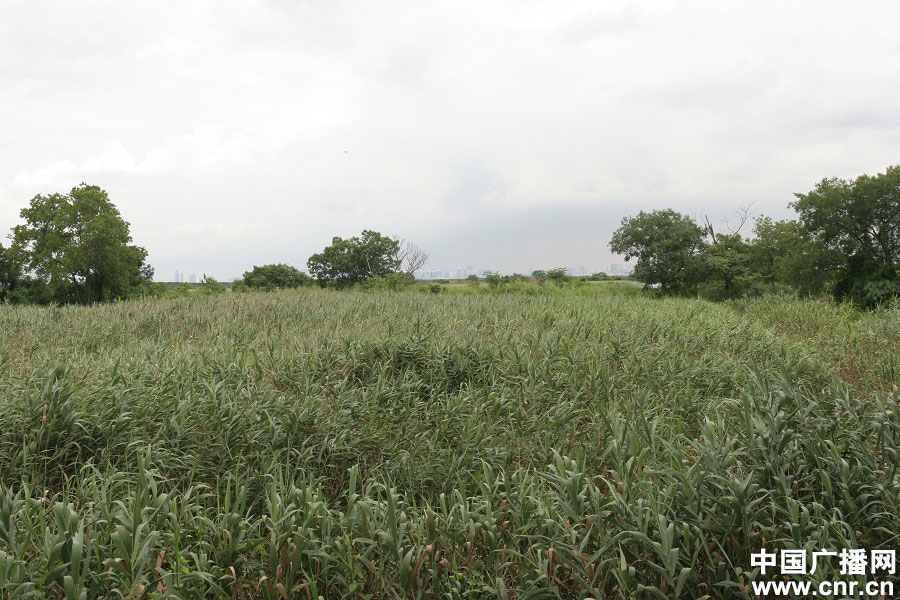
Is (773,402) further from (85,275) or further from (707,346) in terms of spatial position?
(85,275)

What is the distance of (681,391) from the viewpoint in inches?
223

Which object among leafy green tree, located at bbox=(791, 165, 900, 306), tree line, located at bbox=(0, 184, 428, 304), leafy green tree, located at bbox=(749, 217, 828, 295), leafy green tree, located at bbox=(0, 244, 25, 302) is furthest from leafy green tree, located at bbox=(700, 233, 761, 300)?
leafy green tree, located at bbox=(0, 244, 25, 302)

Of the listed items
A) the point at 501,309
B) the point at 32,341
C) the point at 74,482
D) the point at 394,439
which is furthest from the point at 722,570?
the point at 32,341

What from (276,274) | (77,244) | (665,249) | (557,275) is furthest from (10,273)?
(665,249)

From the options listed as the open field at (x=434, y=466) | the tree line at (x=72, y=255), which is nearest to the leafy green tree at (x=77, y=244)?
the tree line at (x=72, y=255)

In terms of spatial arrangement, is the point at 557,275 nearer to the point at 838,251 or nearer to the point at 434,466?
the point at 838,251

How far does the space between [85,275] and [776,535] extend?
116 feet

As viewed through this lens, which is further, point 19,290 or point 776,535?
point 19,290

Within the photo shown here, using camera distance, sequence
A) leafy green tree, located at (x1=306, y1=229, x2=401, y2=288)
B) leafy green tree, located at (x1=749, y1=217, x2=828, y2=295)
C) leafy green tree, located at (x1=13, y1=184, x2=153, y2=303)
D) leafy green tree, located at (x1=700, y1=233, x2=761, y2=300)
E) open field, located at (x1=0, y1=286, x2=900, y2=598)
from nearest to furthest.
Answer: open field, located at (x1=0, y1=286, x2=900, y2=598) < leafy green tree, located at (x1=749, y1=217, x2=828, y2=295) < leafy green tree, located at (x1=700, y1=233, x2=761, y2=300) < leafy green tree, located at (x1=13, y1=184, x2=153, y2=303) < leafy green tree, located at (x1=306, y1=229, x2=401, y2=288)

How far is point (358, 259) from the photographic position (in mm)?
37000

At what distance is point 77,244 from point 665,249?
112 ft

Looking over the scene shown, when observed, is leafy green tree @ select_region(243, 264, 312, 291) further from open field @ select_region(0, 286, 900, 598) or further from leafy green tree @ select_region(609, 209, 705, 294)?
open field @ select_region(0, 286, 900, 598)

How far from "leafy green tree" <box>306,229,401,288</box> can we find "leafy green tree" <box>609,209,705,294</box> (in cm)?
1805

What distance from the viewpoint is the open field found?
8.28 ft
